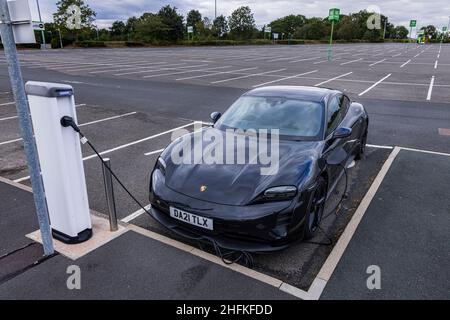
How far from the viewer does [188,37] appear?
7294 centimetres

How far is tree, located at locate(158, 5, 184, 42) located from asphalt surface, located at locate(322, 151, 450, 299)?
69.1m

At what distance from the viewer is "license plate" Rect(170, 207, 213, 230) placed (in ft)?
10.5

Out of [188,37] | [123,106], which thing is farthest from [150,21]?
[123,106]

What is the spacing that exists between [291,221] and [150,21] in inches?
2744

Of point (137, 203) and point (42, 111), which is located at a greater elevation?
point (42, 111)

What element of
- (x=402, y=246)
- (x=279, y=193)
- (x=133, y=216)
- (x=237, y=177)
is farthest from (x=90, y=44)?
(x=402, y=246)

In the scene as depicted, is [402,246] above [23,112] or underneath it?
underneath

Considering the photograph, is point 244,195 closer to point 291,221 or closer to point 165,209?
point 291,221

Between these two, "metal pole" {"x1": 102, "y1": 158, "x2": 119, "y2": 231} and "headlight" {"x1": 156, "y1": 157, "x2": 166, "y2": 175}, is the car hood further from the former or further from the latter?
"metal pole" {"x1": 102, "y1": 158, "x2": 119, "y2": 231}

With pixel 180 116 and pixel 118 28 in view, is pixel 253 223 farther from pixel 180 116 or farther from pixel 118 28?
pixel 118 28

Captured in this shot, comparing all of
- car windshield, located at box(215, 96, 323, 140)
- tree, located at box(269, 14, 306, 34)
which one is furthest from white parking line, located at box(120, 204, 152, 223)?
tree, located at box(269, 14, 306, 34)

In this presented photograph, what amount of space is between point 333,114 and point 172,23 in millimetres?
69897

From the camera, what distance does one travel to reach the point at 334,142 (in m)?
4.41

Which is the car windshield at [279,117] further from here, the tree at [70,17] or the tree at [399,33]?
the tree at [399,33]
